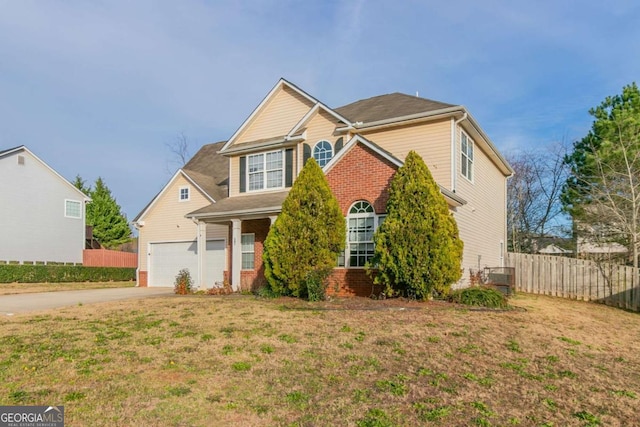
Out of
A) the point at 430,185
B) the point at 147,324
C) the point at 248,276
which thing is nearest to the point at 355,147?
the point at 430,185

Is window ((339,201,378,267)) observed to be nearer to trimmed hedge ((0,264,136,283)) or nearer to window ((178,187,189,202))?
window ((178,187,189,202))

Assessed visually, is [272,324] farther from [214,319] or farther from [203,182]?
[203,182]

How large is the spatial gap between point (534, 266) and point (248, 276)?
1148 centimetres

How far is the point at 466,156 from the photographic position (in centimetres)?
1625

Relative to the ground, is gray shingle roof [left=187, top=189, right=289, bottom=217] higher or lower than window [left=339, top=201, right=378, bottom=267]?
higher

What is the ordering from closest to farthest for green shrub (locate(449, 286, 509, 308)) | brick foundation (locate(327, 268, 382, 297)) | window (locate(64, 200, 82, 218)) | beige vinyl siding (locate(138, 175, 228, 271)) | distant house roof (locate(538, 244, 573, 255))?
green shrub (locate(449, 286, 509, 308))
brick foundation (locate(327, 268, 382, 297))
beige vinyl siding (locate(138, 175, 228, 271))
distant house roof (locate(538, 244, 573, 255))
window (locate(64, 200, 82, 218))

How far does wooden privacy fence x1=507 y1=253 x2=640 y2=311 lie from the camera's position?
52.1 feet

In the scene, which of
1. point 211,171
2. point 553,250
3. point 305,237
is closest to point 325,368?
point 305,237

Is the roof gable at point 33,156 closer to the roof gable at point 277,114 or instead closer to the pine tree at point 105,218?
the pine tree at point 105,218

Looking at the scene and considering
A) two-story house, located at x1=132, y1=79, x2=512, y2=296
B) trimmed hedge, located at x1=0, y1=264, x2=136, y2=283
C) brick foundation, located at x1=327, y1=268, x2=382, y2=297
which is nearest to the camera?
brick foundation, located at x1=327, y1=268, x2=382, y2=297

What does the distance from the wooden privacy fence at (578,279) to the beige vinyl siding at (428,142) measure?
6.77 metres

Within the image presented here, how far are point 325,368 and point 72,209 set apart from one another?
28505 millimetres

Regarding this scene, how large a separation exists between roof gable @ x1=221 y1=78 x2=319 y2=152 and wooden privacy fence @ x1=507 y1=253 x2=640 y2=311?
10972 millimetres

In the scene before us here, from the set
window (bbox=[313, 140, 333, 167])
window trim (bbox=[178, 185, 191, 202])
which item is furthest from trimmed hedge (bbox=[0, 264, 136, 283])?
window (bbox=[313, 140, 333, 167])
